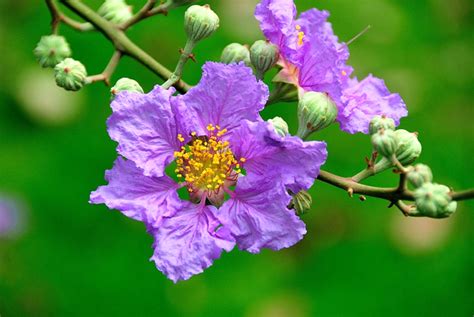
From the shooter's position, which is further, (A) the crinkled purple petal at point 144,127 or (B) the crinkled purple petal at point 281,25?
(B) the crinkled purple petal at point 281,25

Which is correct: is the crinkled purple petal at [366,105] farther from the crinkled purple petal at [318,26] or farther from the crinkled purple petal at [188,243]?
the crinkled purple petal at [188,243]

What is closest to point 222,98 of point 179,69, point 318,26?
point 179,69

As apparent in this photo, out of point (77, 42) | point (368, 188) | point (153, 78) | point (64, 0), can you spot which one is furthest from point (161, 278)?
point (368, 188)

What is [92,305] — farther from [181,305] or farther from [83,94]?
[83,94]

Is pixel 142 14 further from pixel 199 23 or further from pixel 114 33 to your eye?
pixel 199 23

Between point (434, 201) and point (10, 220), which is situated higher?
point (434, 201)

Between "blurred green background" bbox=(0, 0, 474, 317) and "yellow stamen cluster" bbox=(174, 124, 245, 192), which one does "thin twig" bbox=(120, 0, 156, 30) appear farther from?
"blurred green background" bbox=(0, 0, 474, 317)

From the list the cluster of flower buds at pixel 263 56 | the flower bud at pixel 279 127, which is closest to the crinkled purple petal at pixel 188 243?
the flower bud at pixel 279 127
